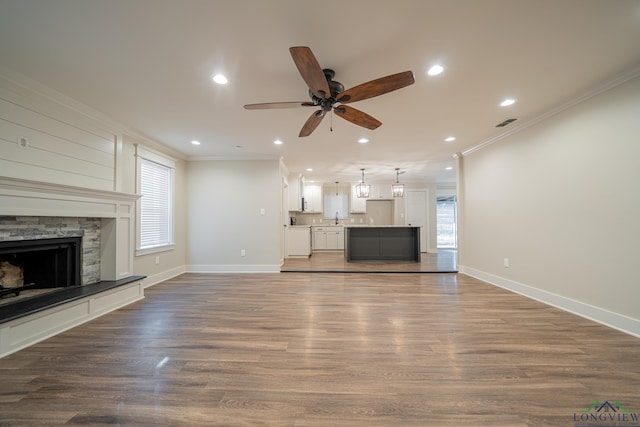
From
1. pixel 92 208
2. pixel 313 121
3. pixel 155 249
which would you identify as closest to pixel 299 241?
pixel 155 249

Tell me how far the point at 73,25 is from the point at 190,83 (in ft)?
2.79

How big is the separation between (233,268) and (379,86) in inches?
184

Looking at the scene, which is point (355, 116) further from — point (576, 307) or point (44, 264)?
point (44, 264)

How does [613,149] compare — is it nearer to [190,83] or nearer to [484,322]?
[484,322]

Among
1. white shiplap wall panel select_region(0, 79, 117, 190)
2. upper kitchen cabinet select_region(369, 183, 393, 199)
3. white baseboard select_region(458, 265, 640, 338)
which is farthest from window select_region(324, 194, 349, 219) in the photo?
white shiplap wall panel select_region(0, 79, 117, 190)

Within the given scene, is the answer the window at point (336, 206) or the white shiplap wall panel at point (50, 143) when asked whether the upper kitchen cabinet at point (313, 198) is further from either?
the white shiplap wall panel at point (50, 143)

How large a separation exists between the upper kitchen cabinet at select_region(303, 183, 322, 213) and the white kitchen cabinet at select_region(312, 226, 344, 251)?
78cm

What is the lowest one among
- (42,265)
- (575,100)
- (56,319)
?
(56,319)

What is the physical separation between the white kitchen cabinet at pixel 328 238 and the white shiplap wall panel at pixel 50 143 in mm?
5984

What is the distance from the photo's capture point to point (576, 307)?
2.85 m

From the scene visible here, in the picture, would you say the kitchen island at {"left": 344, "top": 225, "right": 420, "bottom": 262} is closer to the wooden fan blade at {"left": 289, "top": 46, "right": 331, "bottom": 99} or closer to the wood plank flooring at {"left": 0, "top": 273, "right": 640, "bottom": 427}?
the wood plank flooring at {"left": 0, "top": 273, "right": 640, "bottom": 427}

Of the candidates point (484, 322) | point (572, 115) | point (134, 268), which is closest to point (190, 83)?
point (134, 268)

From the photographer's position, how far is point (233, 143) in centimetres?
435

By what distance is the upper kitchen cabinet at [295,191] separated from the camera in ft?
24.8
